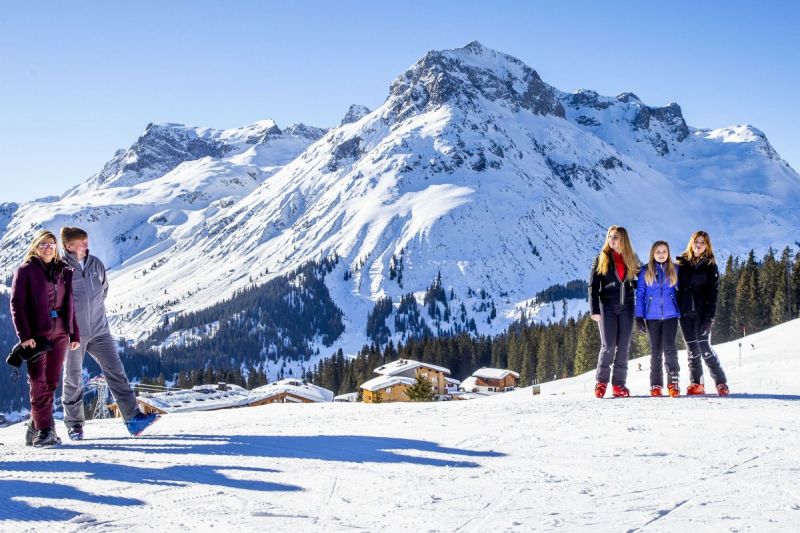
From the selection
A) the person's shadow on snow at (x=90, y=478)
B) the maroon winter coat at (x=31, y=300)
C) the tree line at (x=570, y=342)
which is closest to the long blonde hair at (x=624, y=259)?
the person's shadow on snow at (x=90, y=478)

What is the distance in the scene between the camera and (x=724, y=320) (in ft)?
244

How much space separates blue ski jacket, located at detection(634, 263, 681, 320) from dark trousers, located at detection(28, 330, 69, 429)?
9195mm

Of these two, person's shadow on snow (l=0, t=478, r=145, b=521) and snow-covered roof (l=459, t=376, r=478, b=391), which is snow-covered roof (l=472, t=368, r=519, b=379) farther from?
person's shadow on snow (l=0, t=478, r=145, b=521)

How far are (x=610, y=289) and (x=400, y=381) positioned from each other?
59.2 metres

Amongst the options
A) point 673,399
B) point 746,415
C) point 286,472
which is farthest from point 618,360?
point 286,472

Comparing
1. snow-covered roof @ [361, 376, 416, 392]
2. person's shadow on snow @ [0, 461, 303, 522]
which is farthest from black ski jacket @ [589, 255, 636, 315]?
snow-covered roof @ [361, 376, 416, 392]

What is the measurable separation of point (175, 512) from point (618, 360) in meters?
8.78

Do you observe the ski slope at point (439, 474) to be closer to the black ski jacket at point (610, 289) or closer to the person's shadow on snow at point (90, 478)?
the person's shadow on snow at point (90, 478)

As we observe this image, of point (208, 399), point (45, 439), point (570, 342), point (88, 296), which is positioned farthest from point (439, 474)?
point (570, 342)

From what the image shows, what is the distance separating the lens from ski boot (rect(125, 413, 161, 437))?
30.6 ft

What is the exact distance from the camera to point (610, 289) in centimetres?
1142

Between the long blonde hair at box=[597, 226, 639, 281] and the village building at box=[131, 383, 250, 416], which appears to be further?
the village building at box=[131, 383, 250, 416]

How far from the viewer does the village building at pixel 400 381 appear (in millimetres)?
66000

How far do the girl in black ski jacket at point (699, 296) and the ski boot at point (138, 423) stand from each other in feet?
29.6
